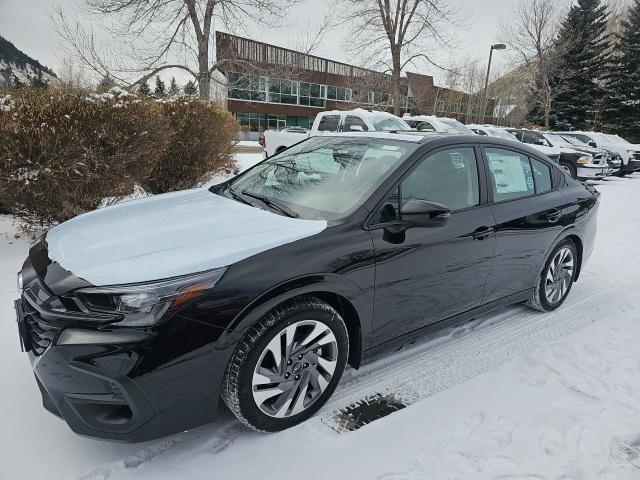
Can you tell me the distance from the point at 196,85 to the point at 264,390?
14.6 meters

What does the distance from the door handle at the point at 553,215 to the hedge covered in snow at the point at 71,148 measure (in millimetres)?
4923

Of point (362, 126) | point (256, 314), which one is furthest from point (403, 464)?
point (362, 126)

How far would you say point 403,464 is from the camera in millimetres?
2258

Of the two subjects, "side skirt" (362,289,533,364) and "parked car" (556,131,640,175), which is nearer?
"side skirt" (362,289,533,364)

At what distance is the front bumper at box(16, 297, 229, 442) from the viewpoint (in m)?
1.93

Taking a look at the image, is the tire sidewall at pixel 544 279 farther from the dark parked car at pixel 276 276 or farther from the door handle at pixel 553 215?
the door handle at pixel 553 215

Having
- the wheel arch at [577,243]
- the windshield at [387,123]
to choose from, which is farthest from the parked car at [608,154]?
the wheel arch at [577,243]

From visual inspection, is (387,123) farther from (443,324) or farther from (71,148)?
(443,324)

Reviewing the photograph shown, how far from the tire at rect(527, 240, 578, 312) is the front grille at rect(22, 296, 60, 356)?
366cm

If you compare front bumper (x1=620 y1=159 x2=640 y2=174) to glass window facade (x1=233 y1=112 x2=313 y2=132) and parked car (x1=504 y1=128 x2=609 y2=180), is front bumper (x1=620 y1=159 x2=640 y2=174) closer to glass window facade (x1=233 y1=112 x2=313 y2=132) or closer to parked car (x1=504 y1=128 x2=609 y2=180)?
parked car (x1=504 y1=128 x2=609 y2=180)

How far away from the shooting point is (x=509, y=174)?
362 cm

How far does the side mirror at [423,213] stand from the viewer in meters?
2.67

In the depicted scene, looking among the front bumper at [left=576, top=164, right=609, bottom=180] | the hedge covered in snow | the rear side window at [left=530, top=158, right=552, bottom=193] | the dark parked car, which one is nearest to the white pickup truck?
the front bumper at [left=576, top=164, right=609, bottom=180]

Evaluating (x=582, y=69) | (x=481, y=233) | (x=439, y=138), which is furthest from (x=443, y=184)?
(x=582, y=69)
